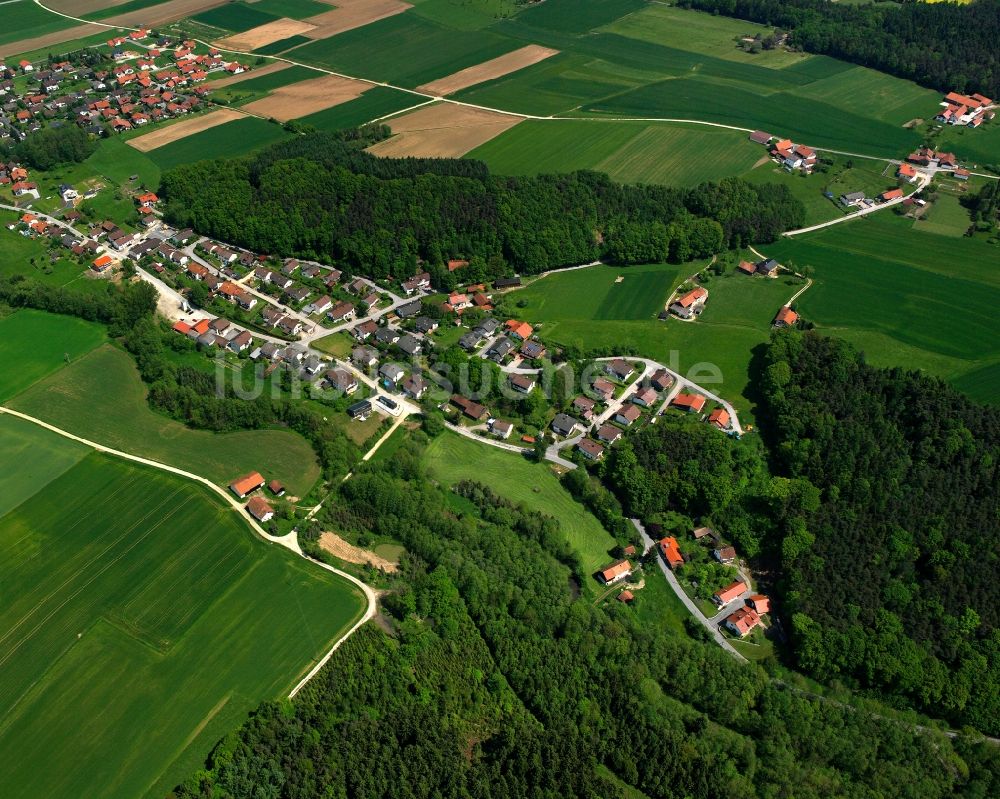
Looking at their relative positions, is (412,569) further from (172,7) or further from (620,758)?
(172,7)

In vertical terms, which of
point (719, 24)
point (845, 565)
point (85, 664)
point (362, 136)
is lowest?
point (85, 664)

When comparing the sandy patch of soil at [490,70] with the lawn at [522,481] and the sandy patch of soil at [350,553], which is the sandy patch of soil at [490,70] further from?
the sandy patch of soil at [350,553]

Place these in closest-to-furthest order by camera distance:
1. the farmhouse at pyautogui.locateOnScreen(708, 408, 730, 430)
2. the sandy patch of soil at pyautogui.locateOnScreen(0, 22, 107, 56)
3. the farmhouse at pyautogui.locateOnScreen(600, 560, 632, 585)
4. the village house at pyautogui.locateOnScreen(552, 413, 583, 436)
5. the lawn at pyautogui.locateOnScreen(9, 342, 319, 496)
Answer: the farmhouse at pyautogui.locateOnScreen(600, 560, 632, 585) → the lawn at pyautogui.locateOnScreen(9, 342, 319, 496) → the village house at pyautogui.locateOnScreen(552, 413, 583, 436) → the farmhouse at pyautogui.locateOnScreen(708, 408, 730, 430) → the sandy patch of soil at pyautogui.locateOnScreen(0, 22, 107, 56)

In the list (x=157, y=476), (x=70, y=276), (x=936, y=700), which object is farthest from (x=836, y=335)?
(x=70, y=276)

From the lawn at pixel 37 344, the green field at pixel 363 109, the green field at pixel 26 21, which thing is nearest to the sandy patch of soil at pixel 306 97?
the green field at pixel 363 109

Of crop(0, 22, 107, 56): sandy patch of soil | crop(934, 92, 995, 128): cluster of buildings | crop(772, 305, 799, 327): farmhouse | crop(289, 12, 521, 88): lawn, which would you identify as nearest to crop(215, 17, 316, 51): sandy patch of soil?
crop(289, 12, 521, 88): lawn

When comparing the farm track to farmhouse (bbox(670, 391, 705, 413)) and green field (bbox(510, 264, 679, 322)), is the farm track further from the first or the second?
farmhouse (bbox(670, 391, 705, 413))
